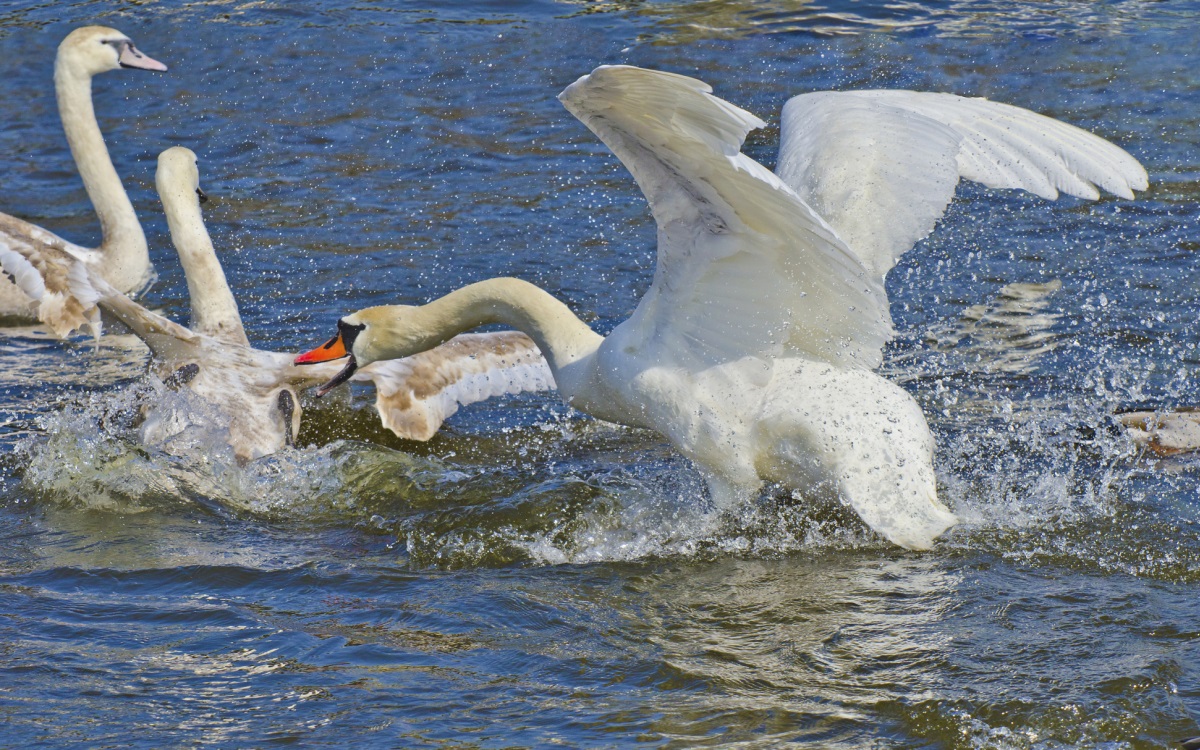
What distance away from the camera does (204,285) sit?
6.89m

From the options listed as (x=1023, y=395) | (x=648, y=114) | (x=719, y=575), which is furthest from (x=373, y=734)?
(x=1023, y=395)

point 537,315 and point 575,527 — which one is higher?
point 537,315

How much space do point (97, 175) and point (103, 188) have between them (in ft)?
0.56

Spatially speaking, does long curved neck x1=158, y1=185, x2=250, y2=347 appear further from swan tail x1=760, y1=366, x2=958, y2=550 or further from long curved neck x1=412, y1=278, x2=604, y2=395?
swan tail x1=760, y1=366, x2=958, y2=550

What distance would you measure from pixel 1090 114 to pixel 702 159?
750cm

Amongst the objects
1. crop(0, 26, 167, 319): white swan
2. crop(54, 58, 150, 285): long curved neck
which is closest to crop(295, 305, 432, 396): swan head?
crop(0, 26, 167, 319): white swan

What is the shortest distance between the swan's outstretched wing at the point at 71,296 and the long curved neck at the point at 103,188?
5.92 feet

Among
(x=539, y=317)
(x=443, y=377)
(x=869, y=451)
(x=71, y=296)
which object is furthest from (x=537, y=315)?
(x=71, y=296)

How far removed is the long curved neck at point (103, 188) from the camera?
28.6ft

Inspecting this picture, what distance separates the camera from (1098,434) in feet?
18.8

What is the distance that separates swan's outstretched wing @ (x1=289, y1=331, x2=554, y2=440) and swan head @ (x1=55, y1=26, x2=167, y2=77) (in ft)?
13.2

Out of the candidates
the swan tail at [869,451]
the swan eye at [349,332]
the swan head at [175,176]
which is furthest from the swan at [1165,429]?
the swan head at [175,176]

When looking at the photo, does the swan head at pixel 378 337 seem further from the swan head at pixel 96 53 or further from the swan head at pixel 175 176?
the swan head at pixel 96 53

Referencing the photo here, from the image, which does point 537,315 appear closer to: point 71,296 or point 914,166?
point 914,166
